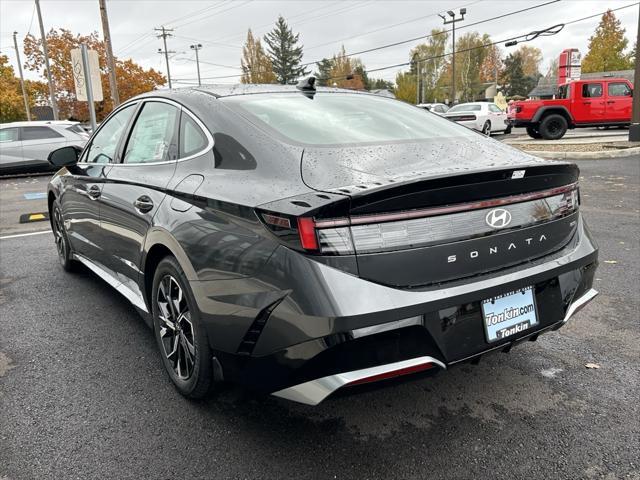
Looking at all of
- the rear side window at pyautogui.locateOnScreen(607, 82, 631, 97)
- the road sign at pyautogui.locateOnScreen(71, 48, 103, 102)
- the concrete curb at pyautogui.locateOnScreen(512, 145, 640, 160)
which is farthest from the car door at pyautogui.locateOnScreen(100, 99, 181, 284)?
the rear side window at pyautogui.locateOnScreen(607, 82, 631, 97)

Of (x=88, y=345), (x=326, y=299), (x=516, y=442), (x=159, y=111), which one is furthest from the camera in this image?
(x=88, y=345)

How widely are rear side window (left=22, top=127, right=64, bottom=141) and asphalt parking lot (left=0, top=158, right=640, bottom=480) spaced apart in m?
12.1

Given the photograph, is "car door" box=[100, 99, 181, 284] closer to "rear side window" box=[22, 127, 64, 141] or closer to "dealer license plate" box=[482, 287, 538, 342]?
"dealer license plate" box=[482, 287, 538, 342]

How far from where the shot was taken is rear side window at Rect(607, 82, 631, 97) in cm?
1891

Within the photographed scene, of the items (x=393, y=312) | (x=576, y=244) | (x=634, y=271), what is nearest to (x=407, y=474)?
(x=393, y=312)

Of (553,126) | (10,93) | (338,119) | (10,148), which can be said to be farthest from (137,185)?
(10,93)

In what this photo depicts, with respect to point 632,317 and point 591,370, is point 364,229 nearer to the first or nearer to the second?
point 591,370

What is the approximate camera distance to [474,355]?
2.07m

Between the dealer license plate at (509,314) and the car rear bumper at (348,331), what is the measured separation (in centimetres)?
3

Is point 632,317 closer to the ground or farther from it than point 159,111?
closer to the ground

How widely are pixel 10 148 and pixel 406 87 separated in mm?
70237

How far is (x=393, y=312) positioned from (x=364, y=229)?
31cm

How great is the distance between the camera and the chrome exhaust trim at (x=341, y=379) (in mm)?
1857

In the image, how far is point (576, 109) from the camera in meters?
18.5
